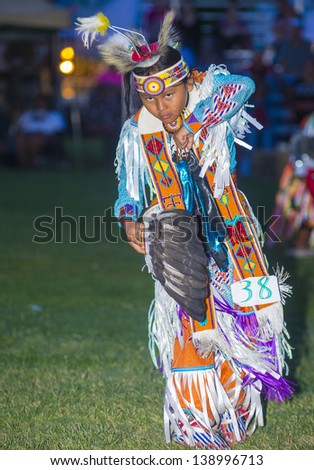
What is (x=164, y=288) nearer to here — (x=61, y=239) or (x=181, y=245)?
(x=181, y=245)

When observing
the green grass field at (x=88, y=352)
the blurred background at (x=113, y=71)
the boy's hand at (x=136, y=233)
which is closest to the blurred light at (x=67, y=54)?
the blurred background at (x=113, y=71)

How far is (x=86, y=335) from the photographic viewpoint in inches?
214

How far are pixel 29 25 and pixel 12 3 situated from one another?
0.51 metres

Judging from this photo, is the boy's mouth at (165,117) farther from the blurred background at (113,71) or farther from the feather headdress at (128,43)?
the blurred background at (113,71)

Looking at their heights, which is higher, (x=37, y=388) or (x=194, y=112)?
(x=194, y=112)

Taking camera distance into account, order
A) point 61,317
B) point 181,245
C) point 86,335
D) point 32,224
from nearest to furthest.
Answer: point 181,245 < point 86,335 < point 61,317 < point 32,224

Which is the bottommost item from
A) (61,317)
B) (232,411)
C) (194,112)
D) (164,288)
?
(61,317)

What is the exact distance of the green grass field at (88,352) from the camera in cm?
376

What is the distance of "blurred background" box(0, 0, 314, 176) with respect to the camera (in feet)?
46.9

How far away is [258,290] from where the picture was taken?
3443 mm

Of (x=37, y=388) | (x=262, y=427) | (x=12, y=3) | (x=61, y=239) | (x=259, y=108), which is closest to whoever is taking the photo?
(x=262, y=427)

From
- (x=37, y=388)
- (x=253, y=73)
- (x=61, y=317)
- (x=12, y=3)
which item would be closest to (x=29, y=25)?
(x=12, y=3)

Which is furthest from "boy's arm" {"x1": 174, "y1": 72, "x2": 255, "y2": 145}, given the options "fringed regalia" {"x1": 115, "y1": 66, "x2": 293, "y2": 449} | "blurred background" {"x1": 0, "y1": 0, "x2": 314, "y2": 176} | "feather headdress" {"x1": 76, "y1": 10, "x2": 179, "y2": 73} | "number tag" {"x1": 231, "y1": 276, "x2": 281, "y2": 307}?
"blurred background" {"x1": 0, "y1": 0, "x2": 314, "y2": 176}

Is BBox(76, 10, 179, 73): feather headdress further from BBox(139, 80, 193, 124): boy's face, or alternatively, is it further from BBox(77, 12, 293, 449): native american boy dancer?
BBox(139, 80, 193, 124): boy's face
